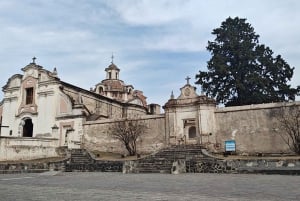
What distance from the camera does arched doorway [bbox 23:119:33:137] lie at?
35.2 meters

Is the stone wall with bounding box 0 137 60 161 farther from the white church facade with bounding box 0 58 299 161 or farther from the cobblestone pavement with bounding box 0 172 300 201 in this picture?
the cobblestone pavement with bounding box 0 172 300 201

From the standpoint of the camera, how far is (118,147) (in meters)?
28.8

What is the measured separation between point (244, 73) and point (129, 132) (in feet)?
50.8

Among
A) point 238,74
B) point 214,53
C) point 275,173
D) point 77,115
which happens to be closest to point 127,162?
point 275,173

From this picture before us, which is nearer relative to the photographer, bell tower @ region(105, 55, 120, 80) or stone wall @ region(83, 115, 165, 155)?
stone wall @ region(83, 115, 165, 155)

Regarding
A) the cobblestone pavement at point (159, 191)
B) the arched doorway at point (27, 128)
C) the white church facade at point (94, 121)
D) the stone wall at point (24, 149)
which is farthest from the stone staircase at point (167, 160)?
the arched doorway at point (27, 128)

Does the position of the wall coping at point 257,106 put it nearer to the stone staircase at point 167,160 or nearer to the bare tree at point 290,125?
the bare tree at point 290,125

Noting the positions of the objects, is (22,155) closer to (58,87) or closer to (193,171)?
(58,87)

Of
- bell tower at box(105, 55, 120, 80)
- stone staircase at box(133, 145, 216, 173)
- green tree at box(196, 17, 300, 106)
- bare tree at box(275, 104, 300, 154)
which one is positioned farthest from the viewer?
bell tower at box(105, 55, 120, 80)

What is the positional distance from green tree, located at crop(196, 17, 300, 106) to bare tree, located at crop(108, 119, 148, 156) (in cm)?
1088

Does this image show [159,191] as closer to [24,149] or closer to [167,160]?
[167,160]

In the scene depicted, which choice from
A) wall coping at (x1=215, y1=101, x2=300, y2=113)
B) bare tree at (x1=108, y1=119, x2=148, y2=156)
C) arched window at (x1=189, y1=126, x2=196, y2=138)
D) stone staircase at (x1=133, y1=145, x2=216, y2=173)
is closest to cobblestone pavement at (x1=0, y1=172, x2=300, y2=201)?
stone staircase at (x1=133, y1=145, x2=216, y2=173)

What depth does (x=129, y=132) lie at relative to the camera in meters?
27.1

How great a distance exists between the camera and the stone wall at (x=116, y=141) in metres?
27.5
